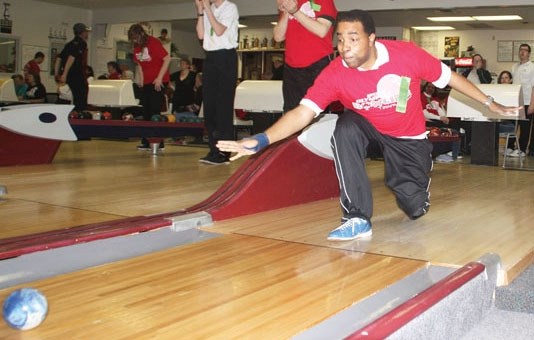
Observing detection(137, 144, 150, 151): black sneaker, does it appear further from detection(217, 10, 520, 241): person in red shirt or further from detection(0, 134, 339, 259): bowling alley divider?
detection(217, 10, 520, 241): person in red shirt

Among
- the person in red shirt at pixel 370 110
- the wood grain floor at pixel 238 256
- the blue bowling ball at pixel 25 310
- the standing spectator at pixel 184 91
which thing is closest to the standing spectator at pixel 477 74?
A: the standing spectator at pixel 184 91

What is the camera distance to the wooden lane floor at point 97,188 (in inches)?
107

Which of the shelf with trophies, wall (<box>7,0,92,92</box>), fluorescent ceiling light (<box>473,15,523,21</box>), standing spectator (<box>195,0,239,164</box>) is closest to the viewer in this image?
standing spectator (<box>195,0,239,164</box>)

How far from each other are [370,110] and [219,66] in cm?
232

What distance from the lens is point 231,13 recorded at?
15.2 feet

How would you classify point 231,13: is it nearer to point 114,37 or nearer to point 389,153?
point 389,153

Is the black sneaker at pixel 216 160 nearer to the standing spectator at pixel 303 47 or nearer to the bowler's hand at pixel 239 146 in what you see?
the standing spectator at pixel 303 47

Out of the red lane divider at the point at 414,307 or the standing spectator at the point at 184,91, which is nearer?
the red lane divider at the point at 414,307

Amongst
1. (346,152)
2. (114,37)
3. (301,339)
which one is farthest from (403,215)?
(114,37)

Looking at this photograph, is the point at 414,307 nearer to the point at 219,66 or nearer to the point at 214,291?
the point at 214,291

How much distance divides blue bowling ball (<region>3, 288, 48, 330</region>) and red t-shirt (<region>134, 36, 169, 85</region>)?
179 inches

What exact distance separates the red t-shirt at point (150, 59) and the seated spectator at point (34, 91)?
14.1ft

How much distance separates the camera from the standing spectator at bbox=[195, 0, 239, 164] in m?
4.65

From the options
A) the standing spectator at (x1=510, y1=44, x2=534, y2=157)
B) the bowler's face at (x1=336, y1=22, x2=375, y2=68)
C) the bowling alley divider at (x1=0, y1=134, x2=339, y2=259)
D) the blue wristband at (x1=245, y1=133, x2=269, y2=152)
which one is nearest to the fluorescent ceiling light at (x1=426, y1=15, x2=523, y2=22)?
the standing spectator at (x1=510, y1=44, x2=534, y2=157)
